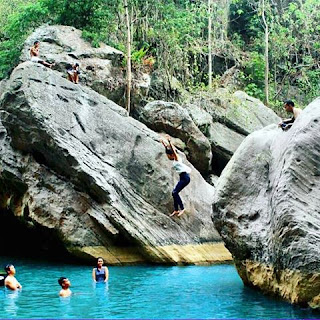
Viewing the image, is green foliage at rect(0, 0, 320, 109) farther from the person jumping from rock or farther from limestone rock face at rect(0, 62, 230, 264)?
the person jumping from rock

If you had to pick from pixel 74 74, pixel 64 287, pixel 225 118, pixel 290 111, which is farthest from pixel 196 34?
pixel 64 287

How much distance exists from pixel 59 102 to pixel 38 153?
171cm

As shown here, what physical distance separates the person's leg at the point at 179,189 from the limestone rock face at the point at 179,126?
4231mm

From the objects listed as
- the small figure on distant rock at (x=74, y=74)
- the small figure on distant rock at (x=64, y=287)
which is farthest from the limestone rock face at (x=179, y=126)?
the small figure on distant rock at (x=64, y=287)

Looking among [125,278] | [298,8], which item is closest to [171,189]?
[125,278]

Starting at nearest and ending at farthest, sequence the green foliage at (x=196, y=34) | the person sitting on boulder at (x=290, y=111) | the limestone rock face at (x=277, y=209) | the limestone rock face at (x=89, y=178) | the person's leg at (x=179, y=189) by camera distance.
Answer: the limestone rock face at (x=277, y=209) → the person sitting on boulder at (x=290, y=111) → the person's leg at (x=179, y=189) → the limestone rock face at (x=89, y=178) → the green foliage at (x=196, y=34)

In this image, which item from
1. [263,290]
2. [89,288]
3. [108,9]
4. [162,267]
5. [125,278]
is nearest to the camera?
[263,290]

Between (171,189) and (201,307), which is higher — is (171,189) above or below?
above

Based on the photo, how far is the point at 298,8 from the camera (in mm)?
32406

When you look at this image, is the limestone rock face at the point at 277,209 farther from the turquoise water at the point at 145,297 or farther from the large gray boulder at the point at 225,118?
the large gray boulder at the point at 225,118

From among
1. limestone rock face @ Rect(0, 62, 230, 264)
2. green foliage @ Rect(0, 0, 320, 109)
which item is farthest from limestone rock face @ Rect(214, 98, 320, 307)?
green foliage @ Rect(0, 0, 320, 109)

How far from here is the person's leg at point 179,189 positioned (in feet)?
53.9

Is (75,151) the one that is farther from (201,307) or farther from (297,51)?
(297,51)

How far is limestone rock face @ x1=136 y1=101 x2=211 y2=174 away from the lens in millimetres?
21234
